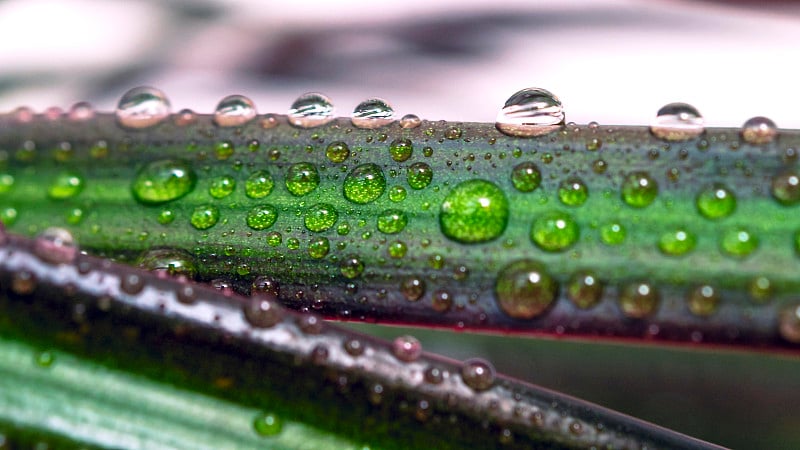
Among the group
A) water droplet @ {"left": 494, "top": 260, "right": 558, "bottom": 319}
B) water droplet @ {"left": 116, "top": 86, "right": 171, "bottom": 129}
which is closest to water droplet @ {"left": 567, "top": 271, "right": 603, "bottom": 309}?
water droplet @ {"left": 494, "top": 260, "right": 558, "bottom": 319}

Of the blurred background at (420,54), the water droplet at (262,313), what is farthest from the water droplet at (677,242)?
the blurred background at (420,54)

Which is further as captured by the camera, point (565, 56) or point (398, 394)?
point (565, 56)

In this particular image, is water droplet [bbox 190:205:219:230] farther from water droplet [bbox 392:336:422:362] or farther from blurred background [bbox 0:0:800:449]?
blurred background [bbox 0:0:800:449]

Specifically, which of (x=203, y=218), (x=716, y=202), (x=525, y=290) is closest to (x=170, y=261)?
(x=203, y=218)

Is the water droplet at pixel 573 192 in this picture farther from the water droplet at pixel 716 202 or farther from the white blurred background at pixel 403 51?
the white blurred background at pixel 403 51

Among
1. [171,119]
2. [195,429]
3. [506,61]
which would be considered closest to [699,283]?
[195,429]

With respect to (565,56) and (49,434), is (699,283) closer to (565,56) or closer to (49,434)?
(49,434)
